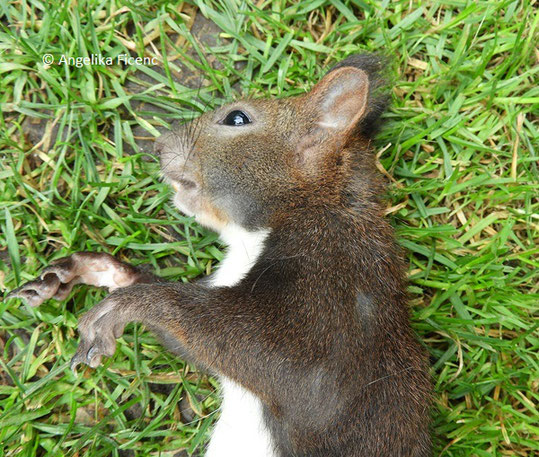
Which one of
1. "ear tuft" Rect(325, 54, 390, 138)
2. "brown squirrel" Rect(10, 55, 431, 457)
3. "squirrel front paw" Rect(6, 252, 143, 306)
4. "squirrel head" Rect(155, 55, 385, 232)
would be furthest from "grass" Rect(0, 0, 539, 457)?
"squirrel head" Rect(155, 55, 385, 232)

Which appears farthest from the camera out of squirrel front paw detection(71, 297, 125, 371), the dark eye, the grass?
the grass

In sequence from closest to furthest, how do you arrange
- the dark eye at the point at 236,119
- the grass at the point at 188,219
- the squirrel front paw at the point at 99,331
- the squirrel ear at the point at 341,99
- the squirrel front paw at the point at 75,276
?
the squirrel ear at the point at 341,99
the squirrel front paw at the point at 99,331
the dark eye at the point at 236,119
the squirrel front paw at the point at 75,276
the grass at the point at 188,219

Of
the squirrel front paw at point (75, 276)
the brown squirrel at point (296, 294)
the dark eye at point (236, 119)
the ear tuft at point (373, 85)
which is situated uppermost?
the ear tuft at point (373, 85)

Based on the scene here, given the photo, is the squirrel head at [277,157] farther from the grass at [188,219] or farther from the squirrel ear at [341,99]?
the grass at [188,219]

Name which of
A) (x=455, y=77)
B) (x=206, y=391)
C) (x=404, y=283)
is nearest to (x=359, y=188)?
(x=404, y=283)

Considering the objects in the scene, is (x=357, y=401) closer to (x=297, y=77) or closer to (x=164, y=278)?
(x=164, y=278)

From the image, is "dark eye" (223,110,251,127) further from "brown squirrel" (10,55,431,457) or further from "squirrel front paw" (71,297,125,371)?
"squirrel front paw" (71,297,125,371)

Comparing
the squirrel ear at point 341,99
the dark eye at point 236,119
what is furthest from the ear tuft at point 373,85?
the dark eye at point 236,119
